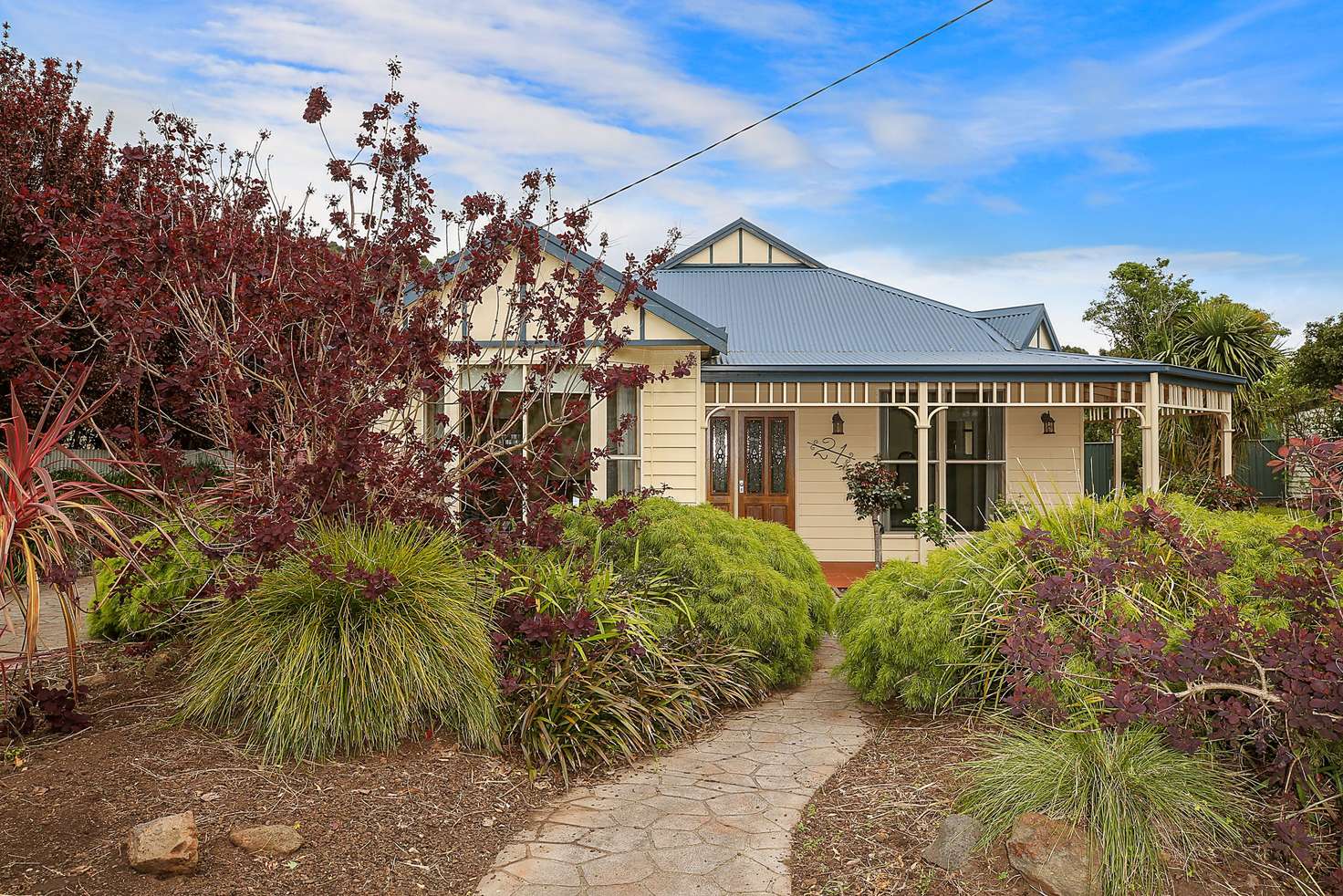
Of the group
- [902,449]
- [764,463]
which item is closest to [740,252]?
[764,463]

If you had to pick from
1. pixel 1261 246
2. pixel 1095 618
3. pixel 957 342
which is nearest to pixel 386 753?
pixel 1095 618

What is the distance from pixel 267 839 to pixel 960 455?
12.4m

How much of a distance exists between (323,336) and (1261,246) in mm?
21384

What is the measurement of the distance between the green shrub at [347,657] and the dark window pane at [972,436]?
10705 millimetres

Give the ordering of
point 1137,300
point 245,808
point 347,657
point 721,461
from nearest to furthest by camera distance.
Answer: point 245,808
point 347,657
point 721,461
point 1137,300

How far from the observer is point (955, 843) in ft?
12.2

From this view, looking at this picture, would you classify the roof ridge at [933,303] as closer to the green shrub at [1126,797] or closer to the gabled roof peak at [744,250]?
the gabled roof peak at [744,250]

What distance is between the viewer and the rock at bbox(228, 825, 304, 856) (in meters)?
3.71

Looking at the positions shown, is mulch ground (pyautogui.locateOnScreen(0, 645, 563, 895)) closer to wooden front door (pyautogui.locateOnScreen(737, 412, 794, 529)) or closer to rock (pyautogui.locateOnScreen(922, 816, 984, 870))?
rock (pyautogui.locateOnScreen(922, 816, 984, 870))

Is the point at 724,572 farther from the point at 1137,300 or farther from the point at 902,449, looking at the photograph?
the point at 1137,300

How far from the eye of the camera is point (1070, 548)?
18.5 ft

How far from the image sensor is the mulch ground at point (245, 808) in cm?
352

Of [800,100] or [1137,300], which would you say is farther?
[1137,300]

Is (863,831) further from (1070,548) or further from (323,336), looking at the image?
(323,336)
